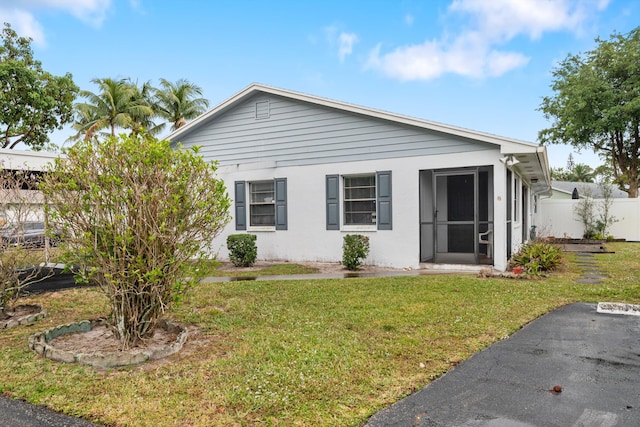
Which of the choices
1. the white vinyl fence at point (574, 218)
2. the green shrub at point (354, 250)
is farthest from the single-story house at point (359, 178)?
the white vinyl fence at point (574, 218)

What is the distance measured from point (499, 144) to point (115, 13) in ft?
40.3

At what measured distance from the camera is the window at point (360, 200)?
10.4 metres

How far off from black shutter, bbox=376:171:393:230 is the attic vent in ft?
12.0

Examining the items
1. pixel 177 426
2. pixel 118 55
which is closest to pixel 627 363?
pixel 177 426

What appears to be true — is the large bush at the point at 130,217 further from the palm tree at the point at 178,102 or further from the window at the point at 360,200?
the palm tree at the point at 178,102

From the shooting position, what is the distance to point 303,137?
11.0 m

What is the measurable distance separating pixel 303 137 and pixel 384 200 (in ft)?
9.21

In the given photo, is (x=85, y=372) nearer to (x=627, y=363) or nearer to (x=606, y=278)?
(x=627, y=363)

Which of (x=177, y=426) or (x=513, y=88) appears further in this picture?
(x=513, y=88)

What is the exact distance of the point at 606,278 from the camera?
8242mm

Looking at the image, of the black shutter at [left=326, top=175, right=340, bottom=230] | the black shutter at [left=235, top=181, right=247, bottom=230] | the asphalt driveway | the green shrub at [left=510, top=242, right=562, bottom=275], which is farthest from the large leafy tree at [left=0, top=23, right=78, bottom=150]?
the asphalt driveway

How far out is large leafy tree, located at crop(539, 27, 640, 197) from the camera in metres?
21.5

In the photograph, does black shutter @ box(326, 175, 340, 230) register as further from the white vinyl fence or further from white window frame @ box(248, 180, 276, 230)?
the white vinyl fence

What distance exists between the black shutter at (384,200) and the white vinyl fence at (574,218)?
11.0 meters
